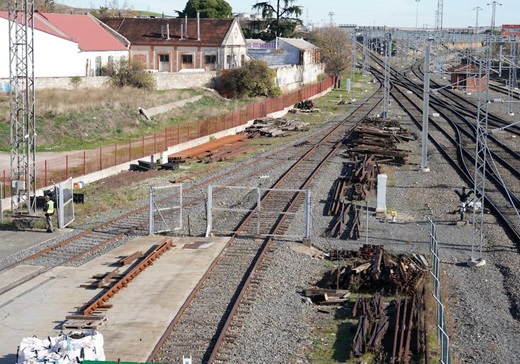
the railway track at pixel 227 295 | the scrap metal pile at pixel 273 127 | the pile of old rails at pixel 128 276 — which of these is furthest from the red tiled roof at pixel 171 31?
the pile of old rails at pixel 128 276

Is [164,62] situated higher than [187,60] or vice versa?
[187,60]

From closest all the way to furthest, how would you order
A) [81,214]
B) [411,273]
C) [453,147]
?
[411,273] < [81,214] < [453,147]

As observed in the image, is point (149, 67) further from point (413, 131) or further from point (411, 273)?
point (411, 273)

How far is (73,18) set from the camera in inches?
2351

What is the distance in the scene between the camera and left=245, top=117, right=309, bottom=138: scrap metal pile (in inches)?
1762

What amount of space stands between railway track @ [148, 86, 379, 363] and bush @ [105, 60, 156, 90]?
89.0 feet

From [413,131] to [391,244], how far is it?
88.6 feet

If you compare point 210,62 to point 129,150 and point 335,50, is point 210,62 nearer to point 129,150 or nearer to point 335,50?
point 335,50

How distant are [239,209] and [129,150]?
12.3 m

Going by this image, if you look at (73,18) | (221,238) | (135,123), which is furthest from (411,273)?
(73,18)

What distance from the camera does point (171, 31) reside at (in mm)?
66438

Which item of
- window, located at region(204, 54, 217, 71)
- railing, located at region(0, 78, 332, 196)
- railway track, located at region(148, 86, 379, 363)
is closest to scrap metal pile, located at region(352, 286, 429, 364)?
railway track, located at region(148, 86, 379, 363)

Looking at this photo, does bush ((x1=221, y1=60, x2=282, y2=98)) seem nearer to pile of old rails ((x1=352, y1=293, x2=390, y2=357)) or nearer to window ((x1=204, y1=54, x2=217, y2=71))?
window ((x1=204, y1=54, x2=217, y2=71))

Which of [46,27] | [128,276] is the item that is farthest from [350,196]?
[46,27]
